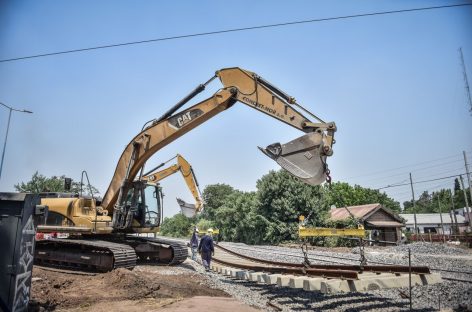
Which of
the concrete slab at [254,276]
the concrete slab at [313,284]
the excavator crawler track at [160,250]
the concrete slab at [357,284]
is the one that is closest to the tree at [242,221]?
the excavator crawler track at [160,250]

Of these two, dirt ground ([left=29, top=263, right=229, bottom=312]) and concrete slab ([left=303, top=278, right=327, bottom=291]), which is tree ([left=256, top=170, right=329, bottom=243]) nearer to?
dirt ground ([left=29, top=263, right=229, bottom=312])

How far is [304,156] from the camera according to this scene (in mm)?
8266

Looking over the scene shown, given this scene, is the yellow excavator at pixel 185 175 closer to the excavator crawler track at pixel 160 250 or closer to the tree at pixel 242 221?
the excavator crawler track at pixel 160 250

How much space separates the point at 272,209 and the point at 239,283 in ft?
74.2

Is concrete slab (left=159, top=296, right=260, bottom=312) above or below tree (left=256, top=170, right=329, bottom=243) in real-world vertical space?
below

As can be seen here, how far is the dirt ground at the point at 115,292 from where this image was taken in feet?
22.2

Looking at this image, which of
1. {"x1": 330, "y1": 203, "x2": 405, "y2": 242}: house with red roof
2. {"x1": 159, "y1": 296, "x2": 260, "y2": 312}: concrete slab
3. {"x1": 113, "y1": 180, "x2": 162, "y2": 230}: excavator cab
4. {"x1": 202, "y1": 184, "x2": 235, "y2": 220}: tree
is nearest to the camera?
{"x1": 159, "y1": 296, "x2": 260, "y2": 312}: concrete slab

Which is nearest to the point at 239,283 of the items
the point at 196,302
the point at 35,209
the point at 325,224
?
the point at 196,302

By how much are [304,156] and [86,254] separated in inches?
323

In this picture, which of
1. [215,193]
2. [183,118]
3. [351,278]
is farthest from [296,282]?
[215,193]

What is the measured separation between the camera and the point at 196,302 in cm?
702

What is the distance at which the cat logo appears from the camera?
10.9 metres

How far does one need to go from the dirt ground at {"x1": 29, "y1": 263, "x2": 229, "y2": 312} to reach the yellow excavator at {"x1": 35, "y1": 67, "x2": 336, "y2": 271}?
1719 millimetres

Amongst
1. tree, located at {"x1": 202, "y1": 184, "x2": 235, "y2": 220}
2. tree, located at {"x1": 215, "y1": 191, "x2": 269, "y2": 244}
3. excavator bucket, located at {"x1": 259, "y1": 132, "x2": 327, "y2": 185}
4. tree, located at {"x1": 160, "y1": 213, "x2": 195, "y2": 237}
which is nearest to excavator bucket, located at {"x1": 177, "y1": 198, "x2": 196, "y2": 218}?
tree, located at {"x1": 215, "y1": 191, "x2": 269, "y2": 244}
